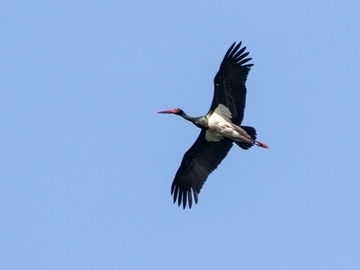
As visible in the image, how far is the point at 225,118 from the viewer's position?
30047 millimetres

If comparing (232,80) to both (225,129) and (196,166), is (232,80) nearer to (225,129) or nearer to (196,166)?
(225,129)

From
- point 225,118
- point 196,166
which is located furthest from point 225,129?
point 196,166

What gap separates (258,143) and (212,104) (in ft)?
5.78

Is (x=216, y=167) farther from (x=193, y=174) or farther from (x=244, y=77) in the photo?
(x=244, y=77)

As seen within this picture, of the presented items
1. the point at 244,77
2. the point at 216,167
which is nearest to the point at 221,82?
the point at 244,77

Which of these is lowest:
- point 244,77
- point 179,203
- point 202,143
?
point 179,203

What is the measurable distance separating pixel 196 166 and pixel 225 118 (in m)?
2.18

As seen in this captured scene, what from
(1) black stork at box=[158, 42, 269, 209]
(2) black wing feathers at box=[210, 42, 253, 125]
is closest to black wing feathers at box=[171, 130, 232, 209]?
(1) black stork at box=[158, 42, 269, 209]

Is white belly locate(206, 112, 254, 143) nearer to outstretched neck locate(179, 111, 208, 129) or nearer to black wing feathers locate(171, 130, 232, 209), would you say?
outstretched neck locate(179, 111, 208, 129)

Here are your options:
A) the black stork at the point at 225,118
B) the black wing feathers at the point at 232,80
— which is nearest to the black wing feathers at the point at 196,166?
the black stork at the point at 225,118

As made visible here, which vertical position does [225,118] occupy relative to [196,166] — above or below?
above

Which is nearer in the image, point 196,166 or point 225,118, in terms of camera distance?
point 225,118

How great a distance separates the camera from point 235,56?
2978 cm

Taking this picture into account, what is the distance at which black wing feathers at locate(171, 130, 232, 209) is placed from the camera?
31156mm
